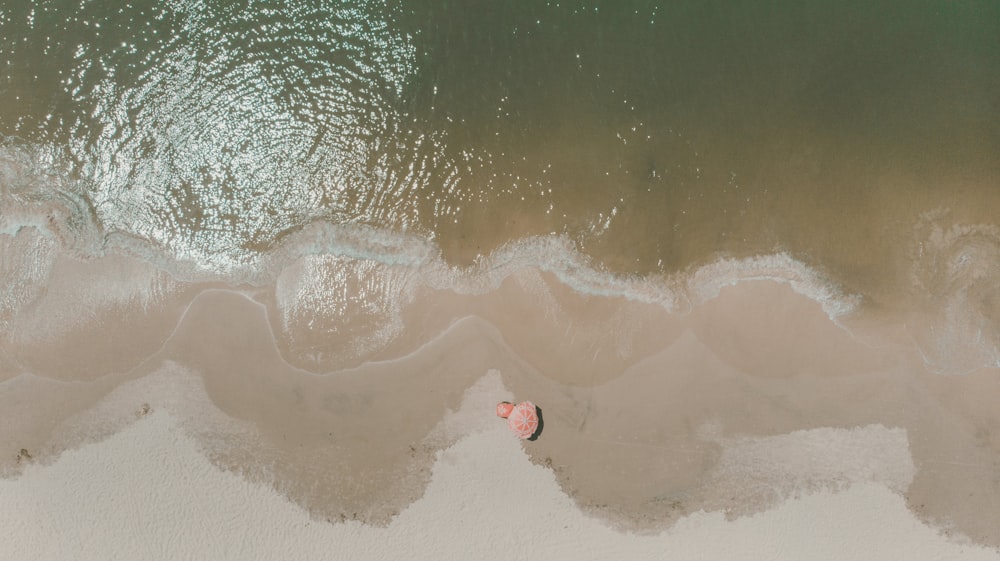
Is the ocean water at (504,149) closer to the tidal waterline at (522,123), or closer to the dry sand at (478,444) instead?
the tidal waterline at (522,123)

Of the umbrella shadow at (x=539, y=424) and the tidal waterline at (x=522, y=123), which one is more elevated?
the tidal waterline at (x=522, y=123)

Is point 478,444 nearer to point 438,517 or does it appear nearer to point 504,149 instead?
point 438,517

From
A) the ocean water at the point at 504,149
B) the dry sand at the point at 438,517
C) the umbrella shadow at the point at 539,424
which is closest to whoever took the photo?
the dry sand at the point at 438,517

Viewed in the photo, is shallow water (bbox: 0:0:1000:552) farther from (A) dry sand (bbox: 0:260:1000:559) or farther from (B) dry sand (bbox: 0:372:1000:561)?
(B) dry sand (bbox: 0:372:1000:561)

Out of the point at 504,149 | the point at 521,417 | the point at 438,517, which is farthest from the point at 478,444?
the point at 504,149

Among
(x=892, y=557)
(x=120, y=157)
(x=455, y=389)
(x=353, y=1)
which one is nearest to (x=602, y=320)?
(x=455, y=389)

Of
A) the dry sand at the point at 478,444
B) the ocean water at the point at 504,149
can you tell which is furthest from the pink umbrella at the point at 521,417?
the ocean water at the point at 504,149

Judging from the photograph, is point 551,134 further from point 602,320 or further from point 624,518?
point 624,518
